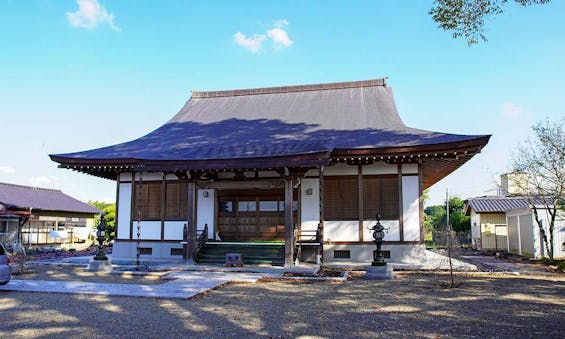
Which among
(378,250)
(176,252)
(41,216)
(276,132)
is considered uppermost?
(276,132)

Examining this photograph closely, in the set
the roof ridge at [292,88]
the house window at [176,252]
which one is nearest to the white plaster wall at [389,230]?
the house window at [176,252]

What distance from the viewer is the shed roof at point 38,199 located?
2578 cm

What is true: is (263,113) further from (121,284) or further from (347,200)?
(121,284)

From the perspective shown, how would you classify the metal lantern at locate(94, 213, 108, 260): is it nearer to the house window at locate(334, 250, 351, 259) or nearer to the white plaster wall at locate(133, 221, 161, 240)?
the white plaster wall at locate(133, 221, 161, 240)

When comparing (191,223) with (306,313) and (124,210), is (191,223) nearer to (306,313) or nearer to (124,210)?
(124,210)

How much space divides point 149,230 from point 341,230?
689 cm

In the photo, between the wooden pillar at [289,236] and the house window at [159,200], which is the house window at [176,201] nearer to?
the house window at [159,200]

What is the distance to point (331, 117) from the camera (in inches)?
726

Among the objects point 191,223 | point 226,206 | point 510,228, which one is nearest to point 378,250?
point 191,223

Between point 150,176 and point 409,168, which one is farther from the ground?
point 409,168

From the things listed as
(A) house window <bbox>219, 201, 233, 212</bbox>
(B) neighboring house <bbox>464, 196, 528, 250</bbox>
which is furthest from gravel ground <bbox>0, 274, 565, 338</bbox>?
(B) neighboring house <bbox>464, 196, 528, 250</bbox>

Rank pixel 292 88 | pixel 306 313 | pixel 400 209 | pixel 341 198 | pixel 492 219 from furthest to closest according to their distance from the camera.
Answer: pixel 492 219
pixel 292 88
pixel 341 198
pixel 400 209
pixel 306 313

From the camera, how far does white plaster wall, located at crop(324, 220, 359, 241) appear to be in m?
15.0

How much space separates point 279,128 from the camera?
17781mm
